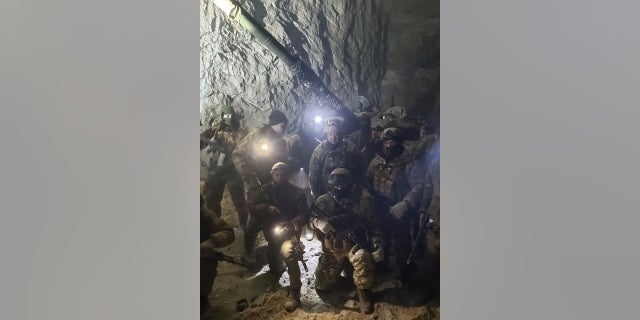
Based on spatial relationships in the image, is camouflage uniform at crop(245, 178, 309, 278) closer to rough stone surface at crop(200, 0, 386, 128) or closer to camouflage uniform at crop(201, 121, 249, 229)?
camouflage uniform at crop(201, 121, 249, 229)

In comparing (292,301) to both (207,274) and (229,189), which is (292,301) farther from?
(229,189)

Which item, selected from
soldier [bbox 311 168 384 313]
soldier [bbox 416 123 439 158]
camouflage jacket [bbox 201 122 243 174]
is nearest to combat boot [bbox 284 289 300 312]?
soldier [bbox 311 168 384 313]

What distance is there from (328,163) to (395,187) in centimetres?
38

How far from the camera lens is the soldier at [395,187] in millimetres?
2566

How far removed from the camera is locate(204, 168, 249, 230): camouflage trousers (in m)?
2.47

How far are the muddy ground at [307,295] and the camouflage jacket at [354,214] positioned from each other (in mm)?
138

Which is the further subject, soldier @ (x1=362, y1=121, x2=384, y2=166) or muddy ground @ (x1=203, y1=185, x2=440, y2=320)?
soldier @ (x1=362, y1=121, x2=384, y2=166)

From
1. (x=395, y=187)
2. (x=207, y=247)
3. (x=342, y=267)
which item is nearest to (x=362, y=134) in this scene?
(x=395, y=187)

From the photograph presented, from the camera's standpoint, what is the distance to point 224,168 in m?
2.47
